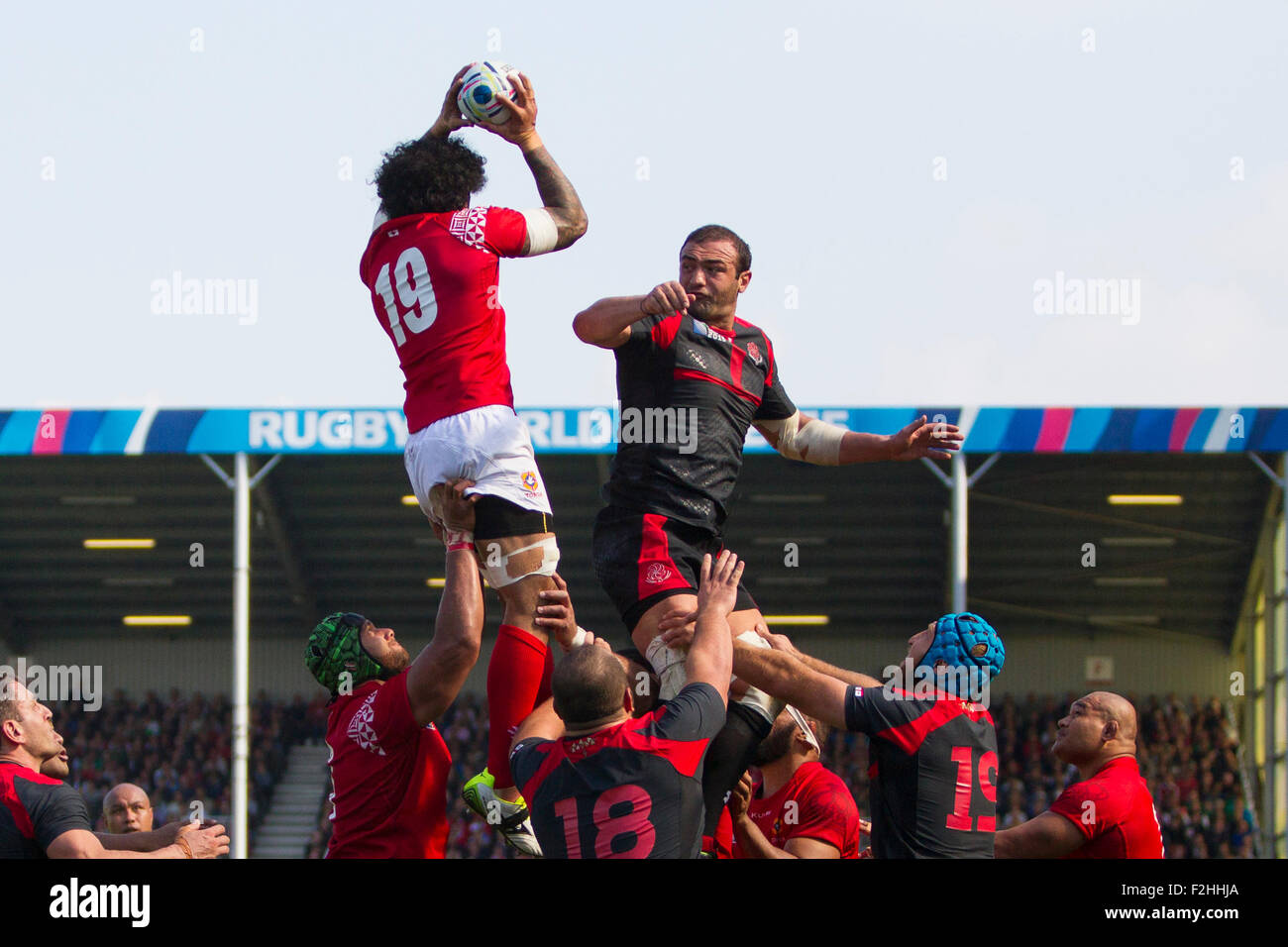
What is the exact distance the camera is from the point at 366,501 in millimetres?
27734

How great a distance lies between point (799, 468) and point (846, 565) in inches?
127

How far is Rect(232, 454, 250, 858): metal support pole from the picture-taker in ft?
69.8

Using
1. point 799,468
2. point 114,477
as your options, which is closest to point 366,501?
point 114,477

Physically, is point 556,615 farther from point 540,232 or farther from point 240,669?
point 240,669

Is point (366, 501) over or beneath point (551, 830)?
over

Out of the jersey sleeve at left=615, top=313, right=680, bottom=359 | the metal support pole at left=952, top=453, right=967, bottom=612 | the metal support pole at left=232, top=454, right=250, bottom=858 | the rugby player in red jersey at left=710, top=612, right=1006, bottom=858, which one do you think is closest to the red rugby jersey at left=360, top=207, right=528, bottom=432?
the jersey sleeve at left=615, top=313, right=680, bottom=359

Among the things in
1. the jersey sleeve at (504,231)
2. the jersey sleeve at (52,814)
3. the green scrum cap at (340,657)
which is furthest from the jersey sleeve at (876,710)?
the jersey sleeve at (52,814)

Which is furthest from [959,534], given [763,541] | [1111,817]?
[1111,817]

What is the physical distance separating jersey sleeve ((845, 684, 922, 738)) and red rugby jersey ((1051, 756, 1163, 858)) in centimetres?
124

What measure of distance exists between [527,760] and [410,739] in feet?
2.90

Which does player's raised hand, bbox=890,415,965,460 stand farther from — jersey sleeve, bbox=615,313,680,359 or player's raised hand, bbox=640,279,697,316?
player's raised hand, bbox=640,279,697,316

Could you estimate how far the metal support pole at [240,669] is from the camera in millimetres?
21266
